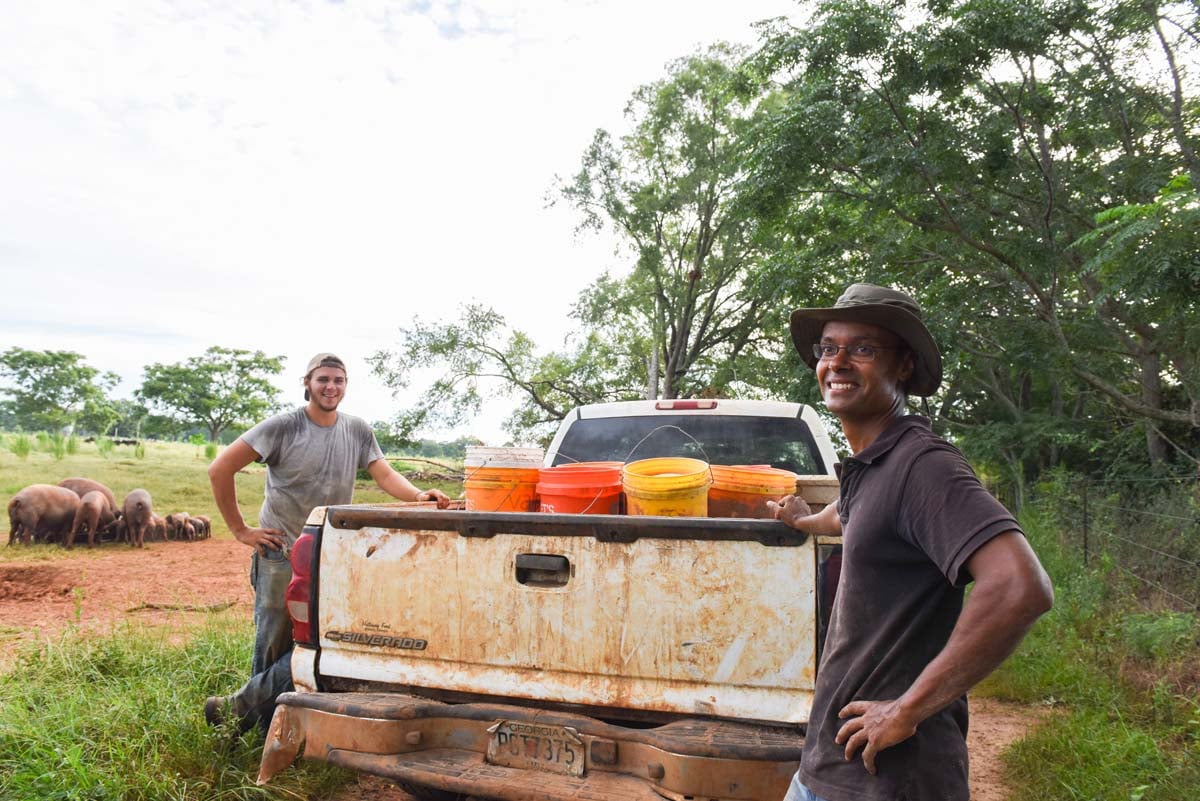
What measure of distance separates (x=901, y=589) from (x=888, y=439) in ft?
1.11

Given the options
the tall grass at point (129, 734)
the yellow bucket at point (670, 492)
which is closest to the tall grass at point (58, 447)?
the tall grass at point (129, 734)

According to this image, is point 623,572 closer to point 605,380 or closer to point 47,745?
point 47,745

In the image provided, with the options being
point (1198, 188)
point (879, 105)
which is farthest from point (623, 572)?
point (879, 105)

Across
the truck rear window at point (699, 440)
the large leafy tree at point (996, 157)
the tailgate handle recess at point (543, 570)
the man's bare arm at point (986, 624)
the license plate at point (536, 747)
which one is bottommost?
the license plate at point (536, 747)

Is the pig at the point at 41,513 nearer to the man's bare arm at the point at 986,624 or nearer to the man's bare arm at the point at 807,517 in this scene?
the man's bare arm at the point at 807,517

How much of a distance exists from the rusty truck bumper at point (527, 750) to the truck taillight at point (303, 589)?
287 millimetres

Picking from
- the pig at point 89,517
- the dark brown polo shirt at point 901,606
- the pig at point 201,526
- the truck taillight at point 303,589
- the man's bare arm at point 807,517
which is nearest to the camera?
the dark brown polo shirt at point 901,606

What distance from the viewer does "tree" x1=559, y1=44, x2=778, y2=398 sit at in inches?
1061

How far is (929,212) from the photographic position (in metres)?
10.6

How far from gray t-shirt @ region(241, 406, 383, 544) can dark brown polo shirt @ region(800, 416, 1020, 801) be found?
3448mm

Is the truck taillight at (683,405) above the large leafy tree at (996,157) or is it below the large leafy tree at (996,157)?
below

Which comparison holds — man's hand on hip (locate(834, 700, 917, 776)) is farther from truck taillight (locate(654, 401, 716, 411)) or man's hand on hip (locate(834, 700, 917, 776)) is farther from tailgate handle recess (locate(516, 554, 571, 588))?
truck taillight (locate(654, 401, 716, 411))

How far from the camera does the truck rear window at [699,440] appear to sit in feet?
16.4

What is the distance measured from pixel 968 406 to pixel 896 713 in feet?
66.2
